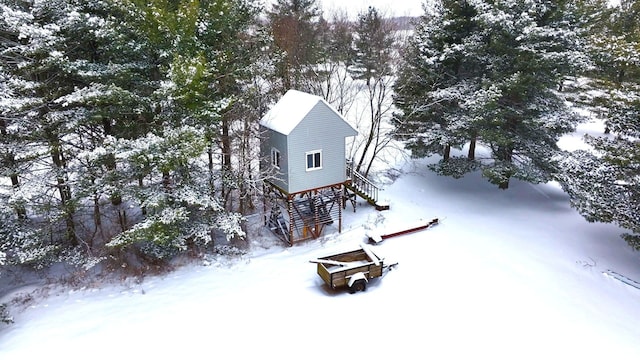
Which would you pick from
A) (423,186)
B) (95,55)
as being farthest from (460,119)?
(95,55)

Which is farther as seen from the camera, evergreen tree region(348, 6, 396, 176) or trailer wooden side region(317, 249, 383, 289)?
evergreen tree region(348, 6, 396, 176)

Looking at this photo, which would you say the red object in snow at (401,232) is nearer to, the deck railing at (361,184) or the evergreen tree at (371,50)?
the deck railing at (361,184)

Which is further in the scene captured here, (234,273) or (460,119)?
(460,119)

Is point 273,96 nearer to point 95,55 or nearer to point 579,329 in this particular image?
point 95,55

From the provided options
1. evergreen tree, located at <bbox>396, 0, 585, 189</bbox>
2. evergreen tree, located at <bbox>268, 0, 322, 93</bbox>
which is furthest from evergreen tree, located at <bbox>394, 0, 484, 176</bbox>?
evergreen tree, located at <bbox>268, 0, 322, 93</bbox>

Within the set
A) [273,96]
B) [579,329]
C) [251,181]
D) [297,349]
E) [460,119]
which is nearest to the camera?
[297,349]

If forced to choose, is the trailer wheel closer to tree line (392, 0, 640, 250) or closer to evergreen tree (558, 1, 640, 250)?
tree line (392, 0, 640, 250)
